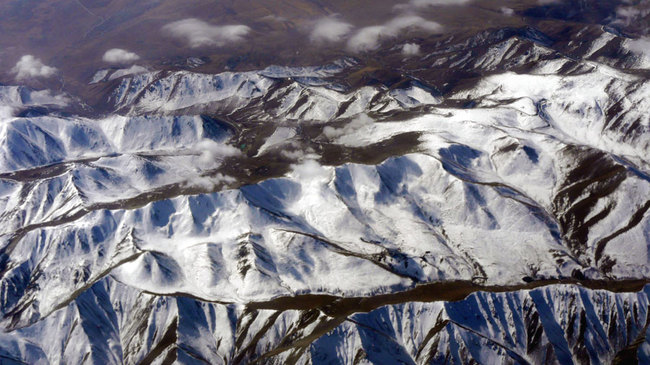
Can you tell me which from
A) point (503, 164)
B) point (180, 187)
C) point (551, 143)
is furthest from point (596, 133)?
point (180, 187)

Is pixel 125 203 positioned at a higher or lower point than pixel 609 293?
lower

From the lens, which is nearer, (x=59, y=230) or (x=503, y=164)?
(x=59, y=230)

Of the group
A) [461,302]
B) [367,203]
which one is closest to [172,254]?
[367,203]

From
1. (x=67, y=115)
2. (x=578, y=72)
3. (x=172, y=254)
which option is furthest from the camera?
(x=67, y=115)

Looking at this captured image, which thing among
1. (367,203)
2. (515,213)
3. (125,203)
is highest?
(515,213)

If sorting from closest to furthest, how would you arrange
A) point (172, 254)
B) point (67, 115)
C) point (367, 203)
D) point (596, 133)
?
point (172, 254) < point (367, 203) < point (596, 133) < point (67, 115)

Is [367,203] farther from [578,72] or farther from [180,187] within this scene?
[578,72]
